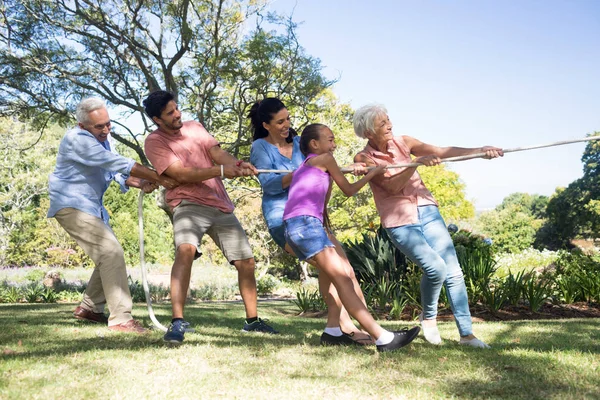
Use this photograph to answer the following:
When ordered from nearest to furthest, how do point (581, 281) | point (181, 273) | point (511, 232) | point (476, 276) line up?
1. point (181, 273)
2. point (476, 276)
3. point (581, 281)
4. point (511, 232)

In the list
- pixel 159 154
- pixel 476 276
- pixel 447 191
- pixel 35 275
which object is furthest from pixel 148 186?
pixel 447 191

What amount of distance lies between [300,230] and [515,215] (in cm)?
4268

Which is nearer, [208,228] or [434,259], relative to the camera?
[434,259]

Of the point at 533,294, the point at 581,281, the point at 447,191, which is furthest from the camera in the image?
→ the point at 447,191

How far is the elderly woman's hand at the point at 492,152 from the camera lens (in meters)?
4.42

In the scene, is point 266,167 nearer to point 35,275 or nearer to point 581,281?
point 581,281

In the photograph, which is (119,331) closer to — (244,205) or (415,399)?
(415,399)

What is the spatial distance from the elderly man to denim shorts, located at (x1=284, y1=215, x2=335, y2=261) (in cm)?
140

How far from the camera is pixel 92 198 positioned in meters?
5.14

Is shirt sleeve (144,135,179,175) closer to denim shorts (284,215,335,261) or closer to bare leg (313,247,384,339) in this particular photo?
denim shorts (284,215,335,261)

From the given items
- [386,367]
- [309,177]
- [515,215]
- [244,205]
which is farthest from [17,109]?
[515,215]

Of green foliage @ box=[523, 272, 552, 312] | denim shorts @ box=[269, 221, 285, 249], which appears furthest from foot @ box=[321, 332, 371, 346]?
green foliage @ box=[523, 272, 552, 312]

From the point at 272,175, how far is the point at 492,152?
1.71 meters

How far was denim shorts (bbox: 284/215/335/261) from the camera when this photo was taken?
13.3ft
